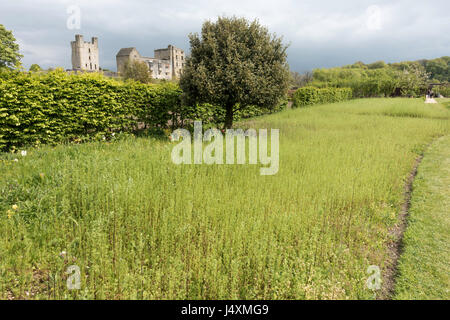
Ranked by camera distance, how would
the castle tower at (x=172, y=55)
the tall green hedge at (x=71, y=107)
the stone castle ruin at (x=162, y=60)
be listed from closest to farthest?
the tall green hedge at (x=71, y=107) < the stone castle ruin at (x=162, y=60) < the castle tower at (x=172, y=55)

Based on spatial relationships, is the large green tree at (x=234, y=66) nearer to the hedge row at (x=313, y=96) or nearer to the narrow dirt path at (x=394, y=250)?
the narrow dirt path at (x=394, y=250)

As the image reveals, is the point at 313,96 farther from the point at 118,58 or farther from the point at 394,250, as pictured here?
the point at 118,58

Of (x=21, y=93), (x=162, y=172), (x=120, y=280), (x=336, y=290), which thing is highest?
(x=21, y=93)

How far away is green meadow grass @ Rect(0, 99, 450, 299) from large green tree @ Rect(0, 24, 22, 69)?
1594 centimetres

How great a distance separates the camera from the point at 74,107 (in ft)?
31.4

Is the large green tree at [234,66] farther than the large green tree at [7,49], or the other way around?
the large green tree at [7,49]

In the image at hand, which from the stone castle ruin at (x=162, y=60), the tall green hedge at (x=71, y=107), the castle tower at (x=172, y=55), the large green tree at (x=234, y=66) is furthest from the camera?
the castle tower at (x=172, y=55)

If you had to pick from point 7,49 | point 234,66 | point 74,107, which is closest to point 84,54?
point 7,49

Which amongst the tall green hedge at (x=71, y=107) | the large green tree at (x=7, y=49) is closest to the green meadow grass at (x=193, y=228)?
the tall green hedge at (x=71, y=107)

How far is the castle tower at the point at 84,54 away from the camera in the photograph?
74.9 metres
